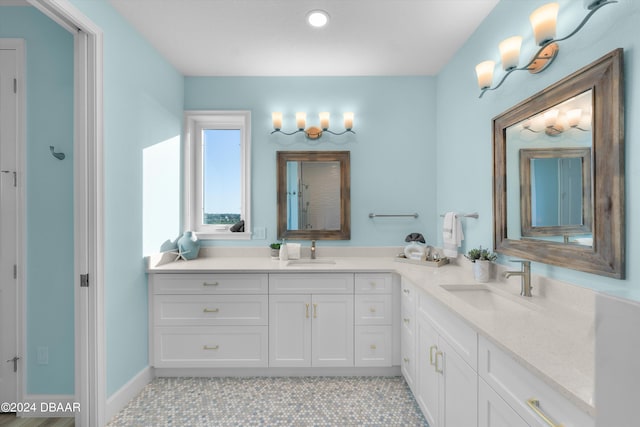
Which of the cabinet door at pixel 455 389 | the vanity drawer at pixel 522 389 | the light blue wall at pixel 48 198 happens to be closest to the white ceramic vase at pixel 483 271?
the cabinet door at pixel 455 389

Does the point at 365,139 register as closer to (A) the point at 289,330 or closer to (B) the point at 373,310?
(B) the point at 373,310

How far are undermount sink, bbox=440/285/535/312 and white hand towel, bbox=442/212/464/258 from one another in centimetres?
55

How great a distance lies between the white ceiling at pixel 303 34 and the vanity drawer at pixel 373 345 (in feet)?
7.19

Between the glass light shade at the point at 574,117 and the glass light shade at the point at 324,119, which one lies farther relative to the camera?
the glass light shade at the point at 324,119

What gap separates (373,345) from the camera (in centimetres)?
234

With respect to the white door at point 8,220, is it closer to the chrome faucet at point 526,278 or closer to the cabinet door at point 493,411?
the cabinet door at point 493,411

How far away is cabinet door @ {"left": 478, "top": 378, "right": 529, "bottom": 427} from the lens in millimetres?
972

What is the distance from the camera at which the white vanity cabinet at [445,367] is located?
4.11 feet

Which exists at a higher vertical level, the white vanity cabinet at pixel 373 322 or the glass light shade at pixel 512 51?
the glass light shade at pixel 512 51

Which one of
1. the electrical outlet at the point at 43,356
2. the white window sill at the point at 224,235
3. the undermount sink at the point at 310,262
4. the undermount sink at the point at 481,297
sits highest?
the white window sill at the point at 224,235

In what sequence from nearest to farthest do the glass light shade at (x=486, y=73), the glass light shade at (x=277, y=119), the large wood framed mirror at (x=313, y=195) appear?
the glass light shade at (x=486, y=73), the glass light shade at (x=277, y=119), the large wood framed mirror at (x=313, y=195)

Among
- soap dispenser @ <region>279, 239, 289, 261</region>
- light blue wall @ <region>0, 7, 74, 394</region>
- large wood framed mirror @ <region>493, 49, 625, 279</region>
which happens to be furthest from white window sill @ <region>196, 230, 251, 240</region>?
large wood framed mirror @ <region>493, 49, 625, 279</region>

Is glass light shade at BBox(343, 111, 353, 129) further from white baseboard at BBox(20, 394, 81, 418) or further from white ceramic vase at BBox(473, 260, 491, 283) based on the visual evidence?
white baseboard at BBox(20, 394, 81, 418)

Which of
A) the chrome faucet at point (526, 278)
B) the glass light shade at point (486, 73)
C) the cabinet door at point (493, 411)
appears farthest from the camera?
the glass light shade at point (486, 73)
